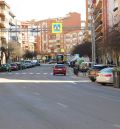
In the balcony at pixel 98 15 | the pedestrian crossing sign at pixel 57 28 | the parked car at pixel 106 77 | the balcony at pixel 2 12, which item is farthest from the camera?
the balcony at pixel 2 12

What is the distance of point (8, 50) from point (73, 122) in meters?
112

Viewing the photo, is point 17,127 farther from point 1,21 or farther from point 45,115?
point 1,21

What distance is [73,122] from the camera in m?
13.4

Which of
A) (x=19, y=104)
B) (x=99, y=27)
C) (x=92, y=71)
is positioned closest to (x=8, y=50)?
(x=99, y=27)

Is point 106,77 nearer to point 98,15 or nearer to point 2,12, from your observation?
point 98,15

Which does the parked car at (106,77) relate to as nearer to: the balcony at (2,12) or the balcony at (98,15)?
the balcony at (98,15)

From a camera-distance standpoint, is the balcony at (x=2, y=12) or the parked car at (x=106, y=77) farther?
the balcony at (x=2, y=12)

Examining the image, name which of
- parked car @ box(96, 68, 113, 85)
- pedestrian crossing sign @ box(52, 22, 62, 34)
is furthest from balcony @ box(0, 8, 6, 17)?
parked car @ box(96, 68, 113, 85)

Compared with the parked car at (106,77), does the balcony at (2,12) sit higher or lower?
higher

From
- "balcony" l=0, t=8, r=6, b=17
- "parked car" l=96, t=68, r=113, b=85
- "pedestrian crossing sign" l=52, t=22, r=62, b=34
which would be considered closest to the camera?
"parked car" l=96, t=68, r=113, b=85

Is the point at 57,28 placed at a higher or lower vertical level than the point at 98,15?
lower

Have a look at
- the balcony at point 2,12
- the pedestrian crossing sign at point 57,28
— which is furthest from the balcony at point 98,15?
the pedestrian crossing sign at point 57,28

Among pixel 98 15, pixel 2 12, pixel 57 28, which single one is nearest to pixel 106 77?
pixel 57 28

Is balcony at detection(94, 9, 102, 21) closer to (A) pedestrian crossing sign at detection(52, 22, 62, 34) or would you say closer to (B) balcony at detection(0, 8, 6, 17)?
(B) balcony at detection(0, 8, 6, 17)
